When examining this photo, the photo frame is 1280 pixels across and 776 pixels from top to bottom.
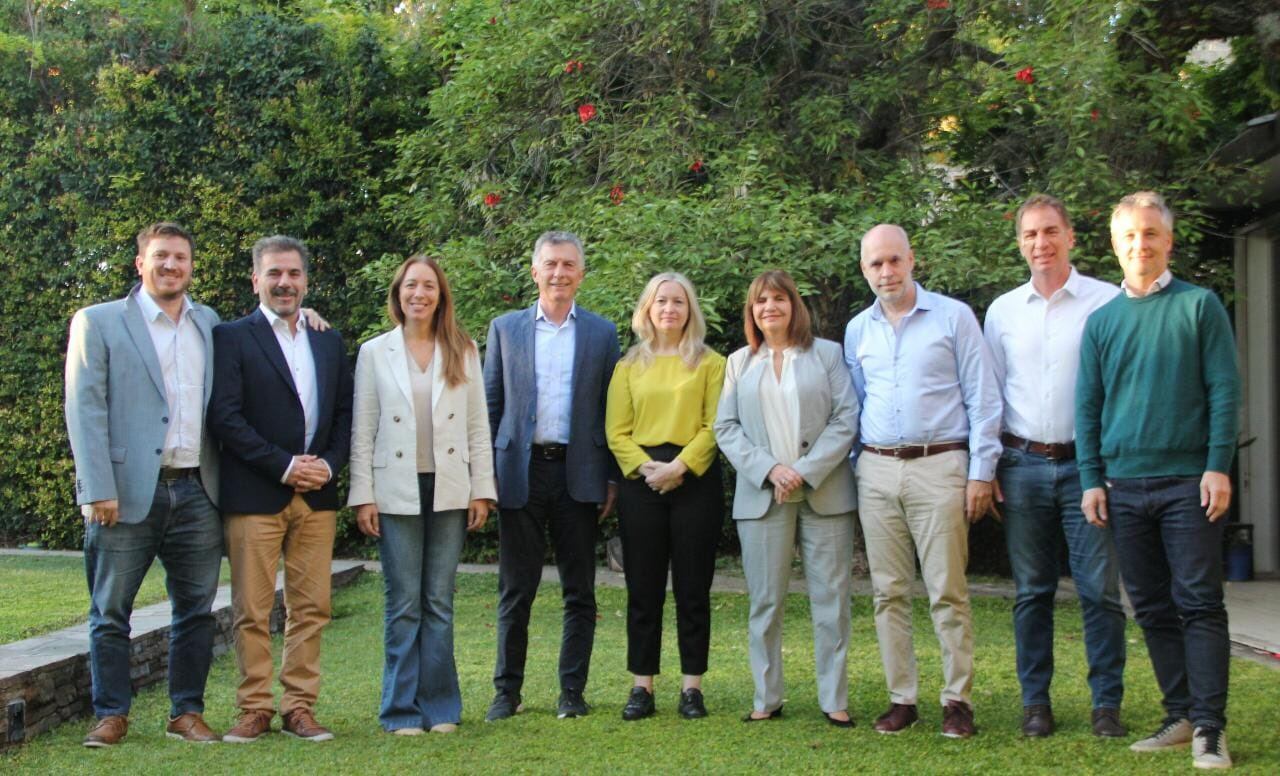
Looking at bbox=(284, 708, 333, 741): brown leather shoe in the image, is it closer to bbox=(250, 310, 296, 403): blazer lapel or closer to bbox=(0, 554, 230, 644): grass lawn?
bbox=(250, 310, 296, 403): blazer lapel

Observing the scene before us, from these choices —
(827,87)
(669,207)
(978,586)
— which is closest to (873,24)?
(827,87)

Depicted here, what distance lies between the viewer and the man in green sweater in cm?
419

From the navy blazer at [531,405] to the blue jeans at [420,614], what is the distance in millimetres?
297

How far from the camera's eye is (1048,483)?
181 inches

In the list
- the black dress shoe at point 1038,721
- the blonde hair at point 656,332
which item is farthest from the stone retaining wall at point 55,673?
the black dress shoe at point 1038,721

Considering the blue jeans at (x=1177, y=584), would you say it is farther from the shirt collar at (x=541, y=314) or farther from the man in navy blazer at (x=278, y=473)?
the man in navy blazer at (x=278, y=473)

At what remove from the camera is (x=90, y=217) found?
35.5 ft

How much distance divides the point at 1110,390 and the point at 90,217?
9.09 meters

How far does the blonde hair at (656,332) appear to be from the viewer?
5125 millimetres

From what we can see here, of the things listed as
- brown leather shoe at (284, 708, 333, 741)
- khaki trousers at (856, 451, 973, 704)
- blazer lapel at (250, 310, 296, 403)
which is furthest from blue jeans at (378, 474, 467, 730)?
khaki trousers at (856, 451, 973, 704)

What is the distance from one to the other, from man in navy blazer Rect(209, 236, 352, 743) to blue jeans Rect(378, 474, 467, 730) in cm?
26

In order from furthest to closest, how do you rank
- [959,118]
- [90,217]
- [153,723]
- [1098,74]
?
[90,217] → [959,118] → [1098,74] → [153,723]

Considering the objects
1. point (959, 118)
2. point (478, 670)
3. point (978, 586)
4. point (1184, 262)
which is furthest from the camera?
point (978, 586)

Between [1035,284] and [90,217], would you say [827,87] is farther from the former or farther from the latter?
[90,217]
